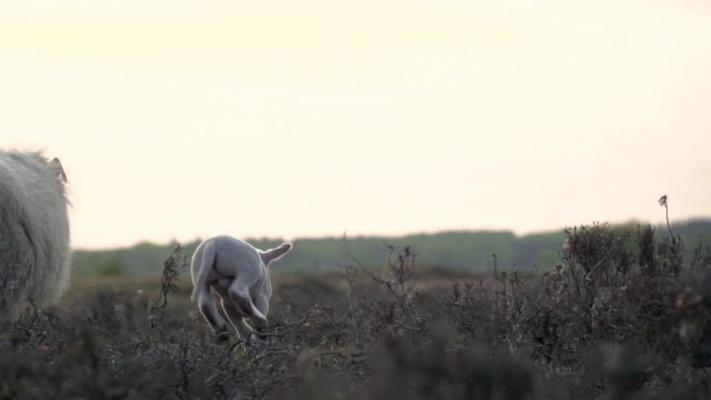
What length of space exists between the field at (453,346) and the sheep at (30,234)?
42cm

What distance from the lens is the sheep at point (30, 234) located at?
11.0 metres

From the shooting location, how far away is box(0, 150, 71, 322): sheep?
11.0 meters

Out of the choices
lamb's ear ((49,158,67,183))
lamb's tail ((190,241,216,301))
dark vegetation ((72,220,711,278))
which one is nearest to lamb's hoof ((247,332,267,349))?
lamb's tail ((190,241,216,301))

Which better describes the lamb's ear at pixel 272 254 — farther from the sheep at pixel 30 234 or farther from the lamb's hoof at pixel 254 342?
the lamb's hoof at pixel 254 342

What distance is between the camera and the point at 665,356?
9.70 metres

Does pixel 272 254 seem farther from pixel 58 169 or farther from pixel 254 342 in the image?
pixel 254 342

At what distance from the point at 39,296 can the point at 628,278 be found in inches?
189

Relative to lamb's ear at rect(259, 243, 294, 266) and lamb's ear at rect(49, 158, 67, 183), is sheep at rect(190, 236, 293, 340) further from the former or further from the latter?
lamb's ear at rect(49, 158, 67, 183)

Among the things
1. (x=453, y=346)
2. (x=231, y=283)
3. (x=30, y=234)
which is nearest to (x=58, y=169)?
(x=30, y=234)

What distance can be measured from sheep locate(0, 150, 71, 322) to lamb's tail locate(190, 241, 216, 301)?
1243 mm

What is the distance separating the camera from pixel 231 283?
38.5ft

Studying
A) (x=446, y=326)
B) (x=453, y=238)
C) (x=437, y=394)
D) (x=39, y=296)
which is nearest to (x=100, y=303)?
(x=39, y=296)

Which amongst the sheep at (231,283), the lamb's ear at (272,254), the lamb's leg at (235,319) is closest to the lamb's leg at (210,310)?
the sheep at (231,283)

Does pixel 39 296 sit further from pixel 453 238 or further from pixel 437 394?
pixel 453 238
